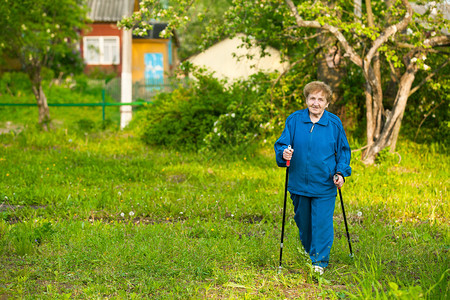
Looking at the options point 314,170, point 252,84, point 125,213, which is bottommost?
point 125,213

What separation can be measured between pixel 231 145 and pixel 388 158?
289 cm

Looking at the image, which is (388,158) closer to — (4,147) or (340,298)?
(340,298)

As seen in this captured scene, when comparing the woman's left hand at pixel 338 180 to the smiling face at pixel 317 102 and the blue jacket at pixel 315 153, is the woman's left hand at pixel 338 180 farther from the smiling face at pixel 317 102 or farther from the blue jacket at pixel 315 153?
the smiling face at pixel 317 102

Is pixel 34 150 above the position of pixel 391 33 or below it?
below

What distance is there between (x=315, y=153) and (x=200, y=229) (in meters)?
1.81

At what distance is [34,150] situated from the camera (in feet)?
36.0

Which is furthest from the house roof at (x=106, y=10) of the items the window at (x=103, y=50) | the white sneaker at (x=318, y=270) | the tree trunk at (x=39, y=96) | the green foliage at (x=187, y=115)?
the white sneaker at (x=318, y=270)

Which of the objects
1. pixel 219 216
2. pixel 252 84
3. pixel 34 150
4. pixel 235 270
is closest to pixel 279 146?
pixel 235 270

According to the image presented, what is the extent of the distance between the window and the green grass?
18.7m

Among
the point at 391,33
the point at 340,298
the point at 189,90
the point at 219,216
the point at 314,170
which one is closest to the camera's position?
the point at 340,298

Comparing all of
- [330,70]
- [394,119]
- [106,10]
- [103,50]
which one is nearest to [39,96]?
[330,70]

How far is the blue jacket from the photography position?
440cm

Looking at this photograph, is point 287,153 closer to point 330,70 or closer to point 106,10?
point 330,70

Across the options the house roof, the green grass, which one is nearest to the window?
the house roof
